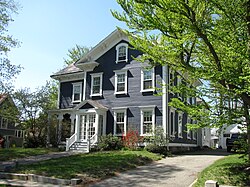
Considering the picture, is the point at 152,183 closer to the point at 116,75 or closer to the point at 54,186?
the point at 54,186

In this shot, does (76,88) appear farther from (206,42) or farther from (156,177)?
(206,42)

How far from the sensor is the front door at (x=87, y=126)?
76.9 ft

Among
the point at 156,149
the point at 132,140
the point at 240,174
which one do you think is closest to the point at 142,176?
the point at 240,174

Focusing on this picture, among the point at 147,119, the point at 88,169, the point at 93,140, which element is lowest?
the point at 88,169

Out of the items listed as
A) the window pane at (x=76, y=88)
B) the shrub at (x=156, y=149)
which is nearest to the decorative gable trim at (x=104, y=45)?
the window pane at (x=76, y=88)

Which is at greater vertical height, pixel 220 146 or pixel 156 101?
pixel 156 101

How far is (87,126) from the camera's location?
77.3ft

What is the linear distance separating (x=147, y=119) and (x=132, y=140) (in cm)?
229

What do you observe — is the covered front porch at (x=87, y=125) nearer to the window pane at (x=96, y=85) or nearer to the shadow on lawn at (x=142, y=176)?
the window pane at (x=96, y=85)

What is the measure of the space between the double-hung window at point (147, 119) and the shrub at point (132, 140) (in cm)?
80

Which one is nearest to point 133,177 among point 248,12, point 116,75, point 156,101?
point 248,12

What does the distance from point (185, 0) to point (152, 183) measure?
678 cm

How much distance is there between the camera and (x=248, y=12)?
930 centimetres

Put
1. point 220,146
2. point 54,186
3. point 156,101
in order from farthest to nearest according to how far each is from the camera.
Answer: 1. point 220,146
2. point 156,101
3. point 54,186
